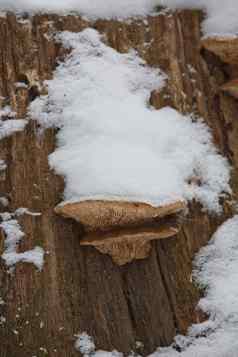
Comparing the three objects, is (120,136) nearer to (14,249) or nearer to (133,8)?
(14,249)

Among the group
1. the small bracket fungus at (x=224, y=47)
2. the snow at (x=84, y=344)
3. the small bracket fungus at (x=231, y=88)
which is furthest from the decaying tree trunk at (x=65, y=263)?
the small bracket fungus at (x=224, y=47)

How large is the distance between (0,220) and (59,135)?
50 cm

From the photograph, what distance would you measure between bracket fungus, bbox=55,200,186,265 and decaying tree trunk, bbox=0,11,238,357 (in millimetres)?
86

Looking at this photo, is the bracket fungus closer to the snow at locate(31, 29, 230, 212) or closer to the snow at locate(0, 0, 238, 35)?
the snow at locate(31, 29, 230, 212)

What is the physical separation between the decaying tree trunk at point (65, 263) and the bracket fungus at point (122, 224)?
3.4 inches

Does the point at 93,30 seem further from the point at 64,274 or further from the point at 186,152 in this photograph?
the point at 64,274

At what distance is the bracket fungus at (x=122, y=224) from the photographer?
2.27 meters

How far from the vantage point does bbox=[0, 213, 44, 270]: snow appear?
7.97ft

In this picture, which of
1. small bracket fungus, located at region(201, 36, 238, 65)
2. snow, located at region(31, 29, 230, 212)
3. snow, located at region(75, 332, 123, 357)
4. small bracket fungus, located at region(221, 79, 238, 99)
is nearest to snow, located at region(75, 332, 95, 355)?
snow, located at region(75, 332, 123, 357)

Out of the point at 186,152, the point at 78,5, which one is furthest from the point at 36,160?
the point at 78,5

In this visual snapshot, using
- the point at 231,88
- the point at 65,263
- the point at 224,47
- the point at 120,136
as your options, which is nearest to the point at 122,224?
the point at 65,263

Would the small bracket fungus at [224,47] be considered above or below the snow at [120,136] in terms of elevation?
above

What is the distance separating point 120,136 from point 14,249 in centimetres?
73

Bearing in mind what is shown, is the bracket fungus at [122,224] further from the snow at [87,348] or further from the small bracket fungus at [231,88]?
the small bracket fungus at [231,88]
